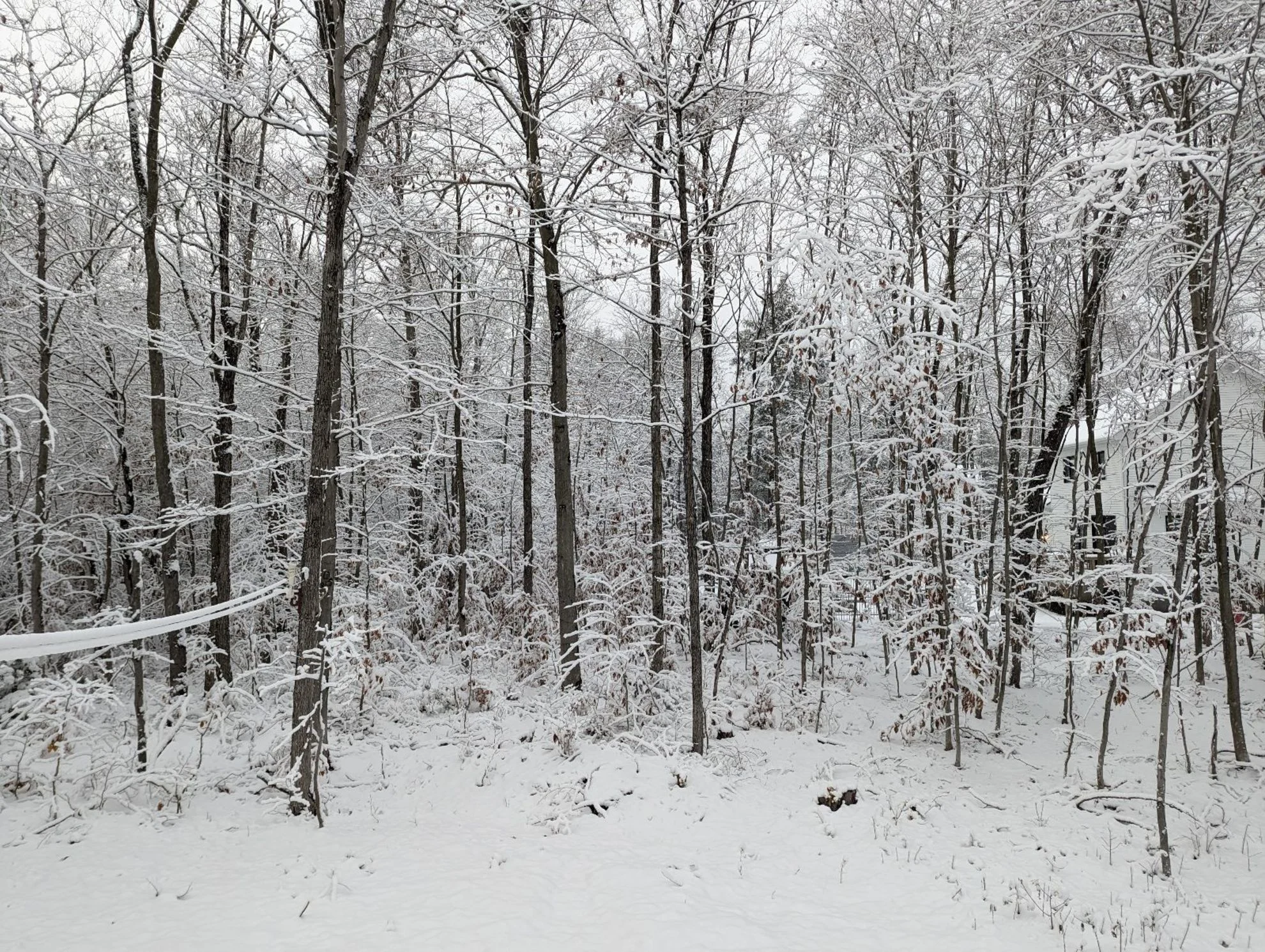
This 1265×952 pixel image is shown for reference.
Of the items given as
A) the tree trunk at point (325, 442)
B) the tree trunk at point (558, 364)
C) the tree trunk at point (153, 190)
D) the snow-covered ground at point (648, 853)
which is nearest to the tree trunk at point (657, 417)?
the tree trunk at point (558, 364)

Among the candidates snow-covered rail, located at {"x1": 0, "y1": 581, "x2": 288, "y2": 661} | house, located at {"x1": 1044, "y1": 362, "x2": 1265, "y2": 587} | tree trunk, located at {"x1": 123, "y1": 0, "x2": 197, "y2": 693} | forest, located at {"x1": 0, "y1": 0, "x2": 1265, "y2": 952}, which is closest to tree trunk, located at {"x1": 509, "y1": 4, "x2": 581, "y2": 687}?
forest, located at {"x1": 0, "y1": 0, "x2": 1265, "y2": 952}

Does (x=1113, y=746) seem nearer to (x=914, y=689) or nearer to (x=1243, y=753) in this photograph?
(x=1243, y=753)

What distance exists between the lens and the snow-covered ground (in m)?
4.14

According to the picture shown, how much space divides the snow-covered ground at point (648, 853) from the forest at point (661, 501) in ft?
0.14

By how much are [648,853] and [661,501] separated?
431 centimetres

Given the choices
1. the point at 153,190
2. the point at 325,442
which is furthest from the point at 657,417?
the point at 153,190

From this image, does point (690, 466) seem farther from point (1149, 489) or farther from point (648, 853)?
point (1149, 489)

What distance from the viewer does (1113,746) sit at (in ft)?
25.9

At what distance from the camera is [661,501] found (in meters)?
8.60

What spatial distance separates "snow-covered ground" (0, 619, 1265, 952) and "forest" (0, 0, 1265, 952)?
0.04 meters

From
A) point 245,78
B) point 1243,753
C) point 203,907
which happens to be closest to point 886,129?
point 245,78

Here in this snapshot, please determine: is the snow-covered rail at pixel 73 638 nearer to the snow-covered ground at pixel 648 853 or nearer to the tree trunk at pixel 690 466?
the snow-covered ground at pixel 648 853

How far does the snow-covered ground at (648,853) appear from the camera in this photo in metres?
4.14

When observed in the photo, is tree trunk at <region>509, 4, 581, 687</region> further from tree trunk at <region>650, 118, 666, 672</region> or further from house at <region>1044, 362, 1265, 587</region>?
house at <region>1044, 362, 1265, 587</region>
